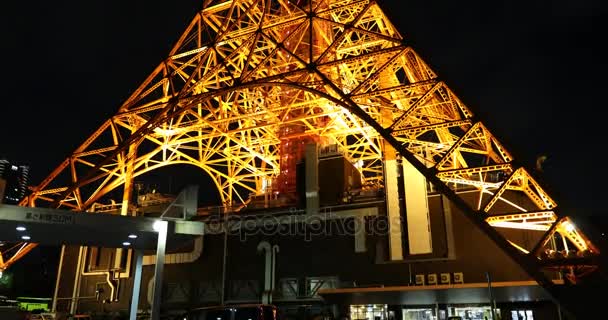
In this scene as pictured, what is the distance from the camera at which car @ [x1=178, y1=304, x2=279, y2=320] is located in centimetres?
1405

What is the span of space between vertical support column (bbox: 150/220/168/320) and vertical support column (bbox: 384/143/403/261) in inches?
447

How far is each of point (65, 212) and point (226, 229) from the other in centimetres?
1213

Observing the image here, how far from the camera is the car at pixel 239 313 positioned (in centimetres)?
1405

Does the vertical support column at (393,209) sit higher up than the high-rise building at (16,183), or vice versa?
the high-rise building at (16,183)

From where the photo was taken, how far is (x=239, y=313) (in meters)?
14.2

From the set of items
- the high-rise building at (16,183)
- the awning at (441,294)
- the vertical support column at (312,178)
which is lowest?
the awning at (441,294)

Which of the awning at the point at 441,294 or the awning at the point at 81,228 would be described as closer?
the awning at the point at 81,228

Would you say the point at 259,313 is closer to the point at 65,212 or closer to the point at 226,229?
the point at 65,212

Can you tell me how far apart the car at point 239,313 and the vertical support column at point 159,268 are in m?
2.88

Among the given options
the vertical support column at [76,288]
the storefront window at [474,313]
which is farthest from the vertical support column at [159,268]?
the vertical support column at [76,288]

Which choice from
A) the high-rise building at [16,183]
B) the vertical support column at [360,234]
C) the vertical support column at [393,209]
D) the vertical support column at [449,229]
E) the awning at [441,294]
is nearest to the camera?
the awning at [441,294]

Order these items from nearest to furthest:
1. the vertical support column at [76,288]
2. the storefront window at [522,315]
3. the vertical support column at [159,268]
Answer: the vertical support column at [159,268] → the storefront window at [522,315] → the vertical support column at [76,288]

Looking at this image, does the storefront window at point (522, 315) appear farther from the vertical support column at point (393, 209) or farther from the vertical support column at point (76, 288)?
the vertical support column at point (76, 288)

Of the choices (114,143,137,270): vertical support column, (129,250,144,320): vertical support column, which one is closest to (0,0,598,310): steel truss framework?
(114,143,137,270): vertical support column
